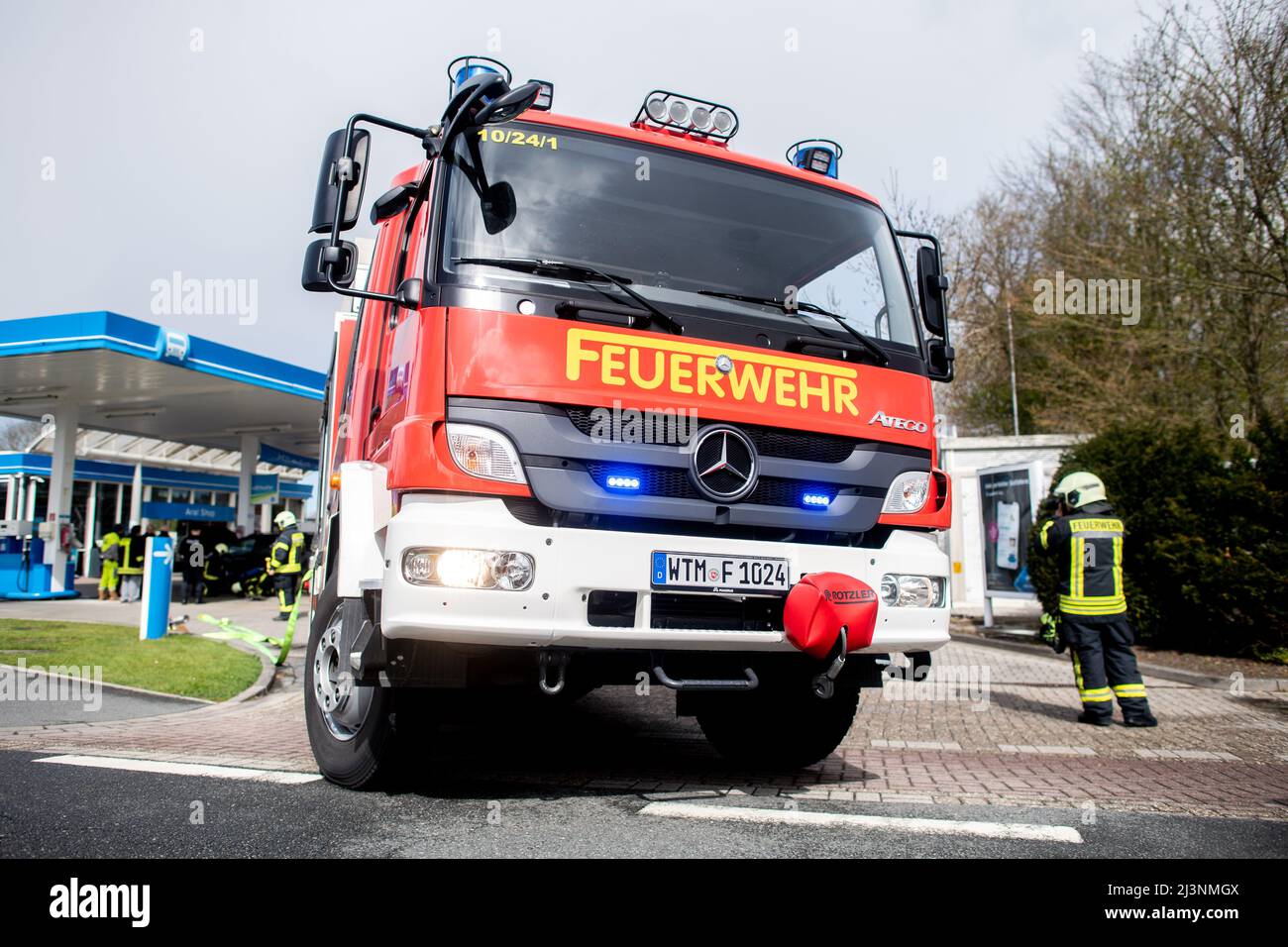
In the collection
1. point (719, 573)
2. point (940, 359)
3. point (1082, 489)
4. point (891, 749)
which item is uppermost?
point (940, 359)

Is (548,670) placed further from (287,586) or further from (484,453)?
(287,586)

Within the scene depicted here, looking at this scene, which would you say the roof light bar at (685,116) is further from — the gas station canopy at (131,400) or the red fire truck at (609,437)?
the gas station canopy at (131,400)

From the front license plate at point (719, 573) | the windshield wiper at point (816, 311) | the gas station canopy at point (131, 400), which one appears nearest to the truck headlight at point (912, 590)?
the front license plate at point (719, 573)

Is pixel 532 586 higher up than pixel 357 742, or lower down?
higher up

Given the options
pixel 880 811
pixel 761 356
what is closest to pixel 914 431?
pixel 761 356

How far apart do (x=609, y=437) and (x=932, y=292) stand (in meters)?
2.31

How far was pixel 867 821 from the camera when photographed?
150 inches

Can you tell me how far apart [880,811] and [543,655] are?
1.55 meters

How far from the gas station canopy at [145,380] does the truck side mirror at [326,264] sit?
14057 mm

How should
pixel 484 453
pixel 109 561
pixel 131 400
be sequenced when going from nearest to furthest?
pixel 484 453 → pixel 109 561 → pixel 131 400

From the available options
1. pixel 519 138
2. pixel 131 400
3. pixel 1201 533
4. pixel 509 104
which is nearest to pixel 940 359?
pixel 519 138

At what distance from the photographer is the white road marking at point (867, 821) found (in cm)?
362
